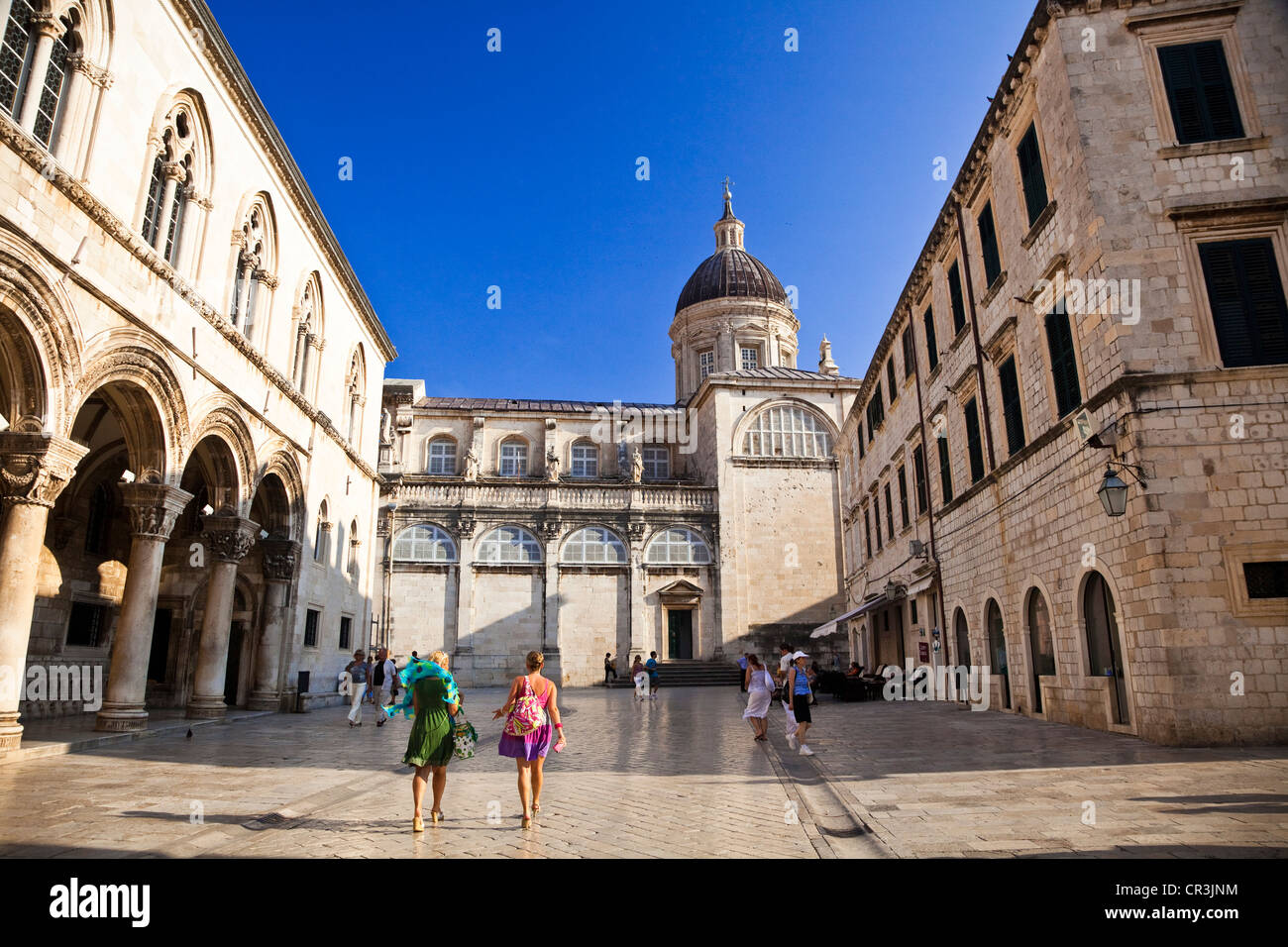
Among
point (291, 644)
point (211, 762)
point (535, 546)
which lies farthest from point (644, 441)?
point (211, 762)

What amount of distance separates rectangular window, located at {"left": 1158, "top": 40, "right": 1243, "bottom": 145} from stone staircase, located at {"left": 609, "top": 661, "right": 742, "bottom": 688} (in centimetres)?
2750

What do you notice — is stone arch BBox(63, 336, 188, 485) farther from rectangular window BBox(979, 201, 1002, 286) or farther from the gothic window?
the gothic window

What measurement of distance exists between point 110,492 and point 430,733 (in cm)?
1629

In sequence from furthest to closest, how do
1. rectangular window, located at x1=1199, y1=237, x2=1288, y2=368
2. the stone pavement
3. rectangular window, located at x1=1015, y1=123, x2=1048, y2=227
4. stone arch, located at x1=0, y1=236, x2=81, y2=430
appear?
1. rectangular window, located at x1=1015, y1=123, x2=1048, y2=227
2. rectangular window, located at x1=1199, y1=237, x2=1288, y2=368
3. stone arch, located at x1=0, y1=236, x2=81, y2=430
4. the stone pavement

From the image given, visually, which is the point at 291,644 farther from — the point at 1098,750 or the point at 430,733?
the point at 1098,750

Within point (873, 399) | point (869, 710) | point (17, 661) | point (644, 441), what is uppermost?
point (644, 441)

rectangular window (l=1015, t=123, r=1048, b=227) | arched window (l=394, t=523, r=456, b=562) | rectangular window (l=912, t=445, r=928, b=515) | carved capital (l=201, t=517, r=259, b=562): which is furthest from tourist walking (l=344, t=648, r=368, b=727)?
arched window (l=394, t=523, r=456, b=562)

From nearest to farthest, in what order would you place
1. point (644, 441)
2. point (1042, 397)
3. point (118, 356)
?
point (118, 356) → point (1042, 397) → point (644, 441)

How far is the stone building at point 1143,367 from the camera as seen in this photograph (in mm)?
10453

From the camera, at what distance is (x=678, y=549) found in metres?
39.0

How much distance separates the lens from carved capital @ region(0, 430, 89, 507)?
34.7 feet

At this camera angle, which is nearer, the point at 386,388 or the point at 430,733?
the point at 430,733

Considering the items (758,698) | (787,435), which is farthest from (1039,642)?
(787,435)

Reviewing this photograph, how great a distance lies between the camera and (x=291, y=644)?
66.9ft
